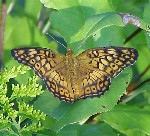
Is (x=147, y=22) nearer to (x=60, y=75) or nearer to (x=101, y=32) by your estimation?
(x=101, y=32)

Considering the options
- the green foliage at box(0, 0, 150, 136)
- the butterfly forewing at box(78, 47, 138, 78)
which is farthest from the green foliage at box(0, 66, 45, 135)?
the butterfly forewing at box(78, 47, 138, 78)

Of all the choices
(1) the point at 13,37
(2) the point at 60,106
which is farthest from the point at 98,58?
(1) the point at 13,37

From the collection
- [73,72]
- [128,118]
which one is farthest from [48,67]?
[128,118]

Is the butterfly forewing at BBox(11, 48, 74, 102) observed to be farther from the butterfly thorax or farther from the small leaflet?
the small leaflet

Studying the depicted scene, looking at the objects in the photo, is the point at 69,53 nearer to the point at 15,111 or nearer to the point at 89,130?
the point at 89,130

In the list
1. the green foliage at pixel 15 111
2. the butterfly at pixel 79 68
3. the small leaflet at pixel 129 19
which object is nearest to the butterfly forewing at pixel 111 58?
the butterfly at pixel 79 68

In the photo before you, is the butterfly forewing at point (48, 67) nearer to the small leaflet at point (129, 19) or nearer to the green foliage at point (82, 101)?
the green foliage at point (82, 101)

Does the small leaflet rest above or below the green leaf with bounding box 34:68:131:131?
above
